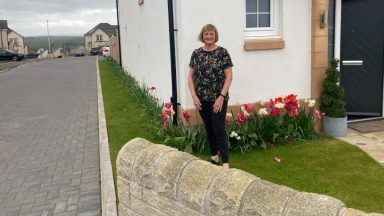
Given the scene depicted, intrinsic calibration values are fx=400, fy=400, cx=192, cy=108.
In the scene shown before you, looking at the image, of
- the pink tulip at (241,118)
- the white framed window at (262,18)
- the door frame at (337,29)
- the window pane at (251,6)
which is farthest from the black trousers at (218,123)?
the door frame at (337,29)

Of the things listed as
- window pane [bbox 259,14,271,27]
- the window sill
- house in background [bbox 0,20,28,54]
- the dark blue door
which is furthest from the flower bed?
house in background [bbox 0,20,28,54]

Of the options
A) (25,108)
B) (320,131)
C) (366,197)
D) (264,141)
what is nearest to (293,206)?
(366,197)

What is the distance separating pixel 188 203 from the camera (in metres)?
3.04

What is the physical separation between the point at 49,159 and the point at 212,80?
10.8 feet

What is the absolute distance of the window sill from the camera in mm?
6281

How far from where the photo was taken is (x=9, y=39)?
3130 inches

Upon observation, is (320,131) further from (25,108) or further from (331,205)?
(25,108)

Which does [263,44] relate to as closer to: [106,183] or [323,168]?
[323,168]

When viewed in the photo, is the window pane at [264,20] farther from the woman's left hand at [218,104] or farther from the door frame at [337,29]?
the woman's left hand at [218,104]

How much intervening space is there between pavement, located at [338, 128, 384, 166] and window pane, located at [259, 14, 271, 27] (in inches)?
87.9

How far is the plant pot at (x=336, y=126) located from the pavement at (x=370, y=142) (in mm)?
108

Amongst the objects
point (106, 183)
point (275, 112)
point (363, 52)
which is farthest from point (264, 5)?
point (106, 183)

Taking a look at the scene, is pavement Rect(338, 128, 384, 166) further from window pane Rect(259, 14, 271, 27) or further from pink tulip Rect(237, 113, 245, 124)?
window pane Rect(259, 14, 271, 27)

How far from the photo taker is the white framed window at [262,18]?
6.53 metres
